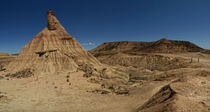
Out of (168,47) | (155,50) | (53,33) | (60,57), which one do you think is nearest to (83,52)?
(60,57)

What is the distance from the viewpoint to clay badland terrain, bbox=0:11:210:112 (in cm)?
780

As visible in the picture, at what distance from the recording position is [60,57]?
24219 millimetres

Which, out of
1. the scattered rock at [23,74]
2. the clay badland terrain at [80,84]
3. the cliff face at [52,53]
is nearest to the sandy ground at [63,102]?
the clay badland terrain at [80,84]

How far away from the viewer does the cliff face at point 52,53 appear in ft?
74.2

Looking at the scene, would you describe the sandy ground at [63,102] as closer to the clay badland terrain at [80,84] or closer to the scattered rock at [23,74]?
the clay badland terrain at [80,84]

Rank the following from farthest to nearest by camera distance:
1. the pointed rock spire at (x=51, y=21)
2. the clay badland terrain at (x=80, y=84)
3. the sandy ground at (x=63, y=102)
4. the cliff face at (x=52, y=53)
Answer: the pointed rock spire at (x=51, y=21) < the cliff face at (x=52, y=53) < the sandy ground at (x=63, y=102) < the clay badland terrain at (x=80, y=84)

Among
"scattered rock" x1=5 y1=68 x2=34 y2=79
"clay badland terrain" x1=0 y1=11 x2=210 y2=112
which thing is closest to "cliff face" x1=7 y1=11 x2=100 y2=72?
"clay badland terrain" x1=0 y1=11 x2=210 y2=112

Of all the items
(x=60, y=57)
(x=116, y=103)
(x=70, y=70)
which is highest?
(x=60, y=57)

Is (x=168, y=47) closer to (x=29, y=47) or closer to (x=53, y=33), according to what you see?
(x=53, y=33)

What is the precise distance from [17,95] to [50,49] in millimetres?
14168

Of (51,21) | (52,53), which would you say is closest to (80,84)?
(52,53)

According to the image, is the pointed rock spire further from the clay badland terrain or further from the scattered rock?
the scattered rock

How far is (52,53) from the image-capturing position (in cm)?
2445

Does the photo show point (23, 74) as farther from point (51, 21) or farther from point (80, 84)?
point (51, 21)
